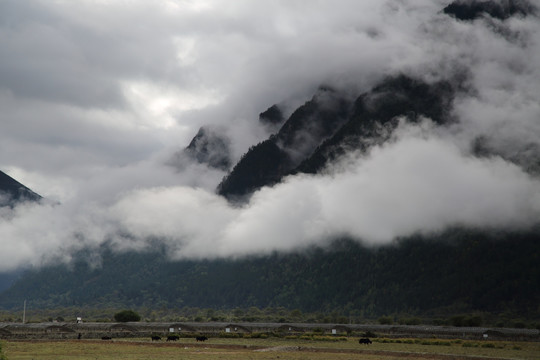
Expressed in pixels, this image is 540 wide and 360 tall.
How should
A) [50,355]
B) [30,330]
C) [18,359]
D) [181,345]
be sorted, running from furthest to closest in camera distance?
[30,330] < [181,345] < [50,355] < [18,359]

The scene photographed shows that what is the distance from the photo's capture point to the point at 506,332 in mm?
172125

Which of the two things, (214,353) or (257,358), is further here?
(214,353)

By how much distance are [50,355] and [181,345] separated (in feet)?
113

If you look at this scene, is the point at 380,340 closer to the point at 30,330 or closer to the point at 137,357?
the point at 137,357

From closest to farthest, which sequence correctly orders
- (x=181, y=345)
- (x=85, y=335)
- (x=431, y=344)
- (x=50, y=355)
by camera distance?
(x=50, y=355) → (x=181, y=345) → (x=431, y=344) → (x=85, y=335)

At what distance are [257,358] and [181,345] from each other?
39198 mm

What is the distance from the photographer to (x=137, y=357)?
310ft

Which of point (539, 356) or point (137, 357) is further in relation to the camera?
point (539, 356)

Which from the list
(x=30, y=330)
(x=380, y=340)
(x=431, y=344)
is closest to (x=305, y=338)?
(x=380, y=340)

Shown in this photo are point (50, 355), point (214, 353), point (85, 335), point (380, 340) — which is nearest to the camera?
point (50, 355)

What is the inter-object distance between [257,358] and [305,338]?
6352cm

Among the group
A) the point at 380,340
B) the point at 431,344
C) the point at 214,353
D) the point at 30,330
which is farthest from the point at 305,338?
the point at 30,330

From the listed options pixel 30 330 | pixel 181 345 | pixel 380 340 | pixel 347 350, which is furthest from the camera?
pixel 30 330

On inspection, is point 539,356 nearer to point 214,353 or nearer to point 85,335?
point 214,353
